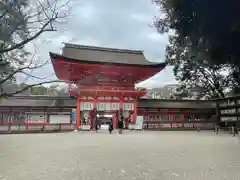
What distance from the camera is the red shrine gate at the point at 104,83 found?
22.6 m

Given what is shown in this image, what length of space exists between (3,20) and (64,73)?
59.9ft

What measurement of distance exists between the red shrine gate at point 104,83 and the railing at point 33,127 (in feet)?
4.35

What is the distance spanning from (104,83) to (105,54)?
3.69m

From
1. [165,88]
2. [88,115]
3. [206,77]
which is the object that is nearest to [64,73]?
[88,115]

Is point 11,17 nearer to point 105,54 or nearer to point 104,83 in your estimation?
point 104,83

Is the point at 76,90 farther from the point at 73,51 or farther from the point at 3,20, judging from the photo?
the point at 3,20

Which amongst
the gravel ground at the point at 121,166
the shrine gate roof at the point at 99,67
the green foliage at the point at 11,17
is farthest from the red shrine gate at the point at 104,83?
the green foliage at the point at 11,17

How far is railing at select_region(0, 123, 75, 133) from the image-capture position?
22.0 m

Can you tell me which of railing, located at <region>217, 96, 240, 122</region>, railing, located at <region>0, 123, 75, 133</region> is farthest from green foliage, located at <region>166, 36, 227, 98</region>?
railing, located at <region>0, 123, 75, 133</region>

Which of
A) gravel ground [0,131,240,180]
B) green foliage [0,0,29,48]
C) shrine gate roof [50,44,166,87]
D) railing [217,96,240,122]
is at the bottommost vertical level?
gravel ground [0,131,240,180]

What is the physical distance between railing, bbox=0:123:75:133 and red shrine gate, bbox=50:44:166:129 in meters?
1.32

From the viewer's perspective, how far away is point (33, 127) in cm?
2255

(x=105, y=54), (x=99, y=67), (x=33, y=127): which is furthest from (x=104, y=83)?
(x=33, y=127)

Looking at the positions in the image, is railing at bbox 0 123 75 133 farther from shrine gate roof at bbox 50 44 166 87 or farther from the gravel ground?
the gravel ground
